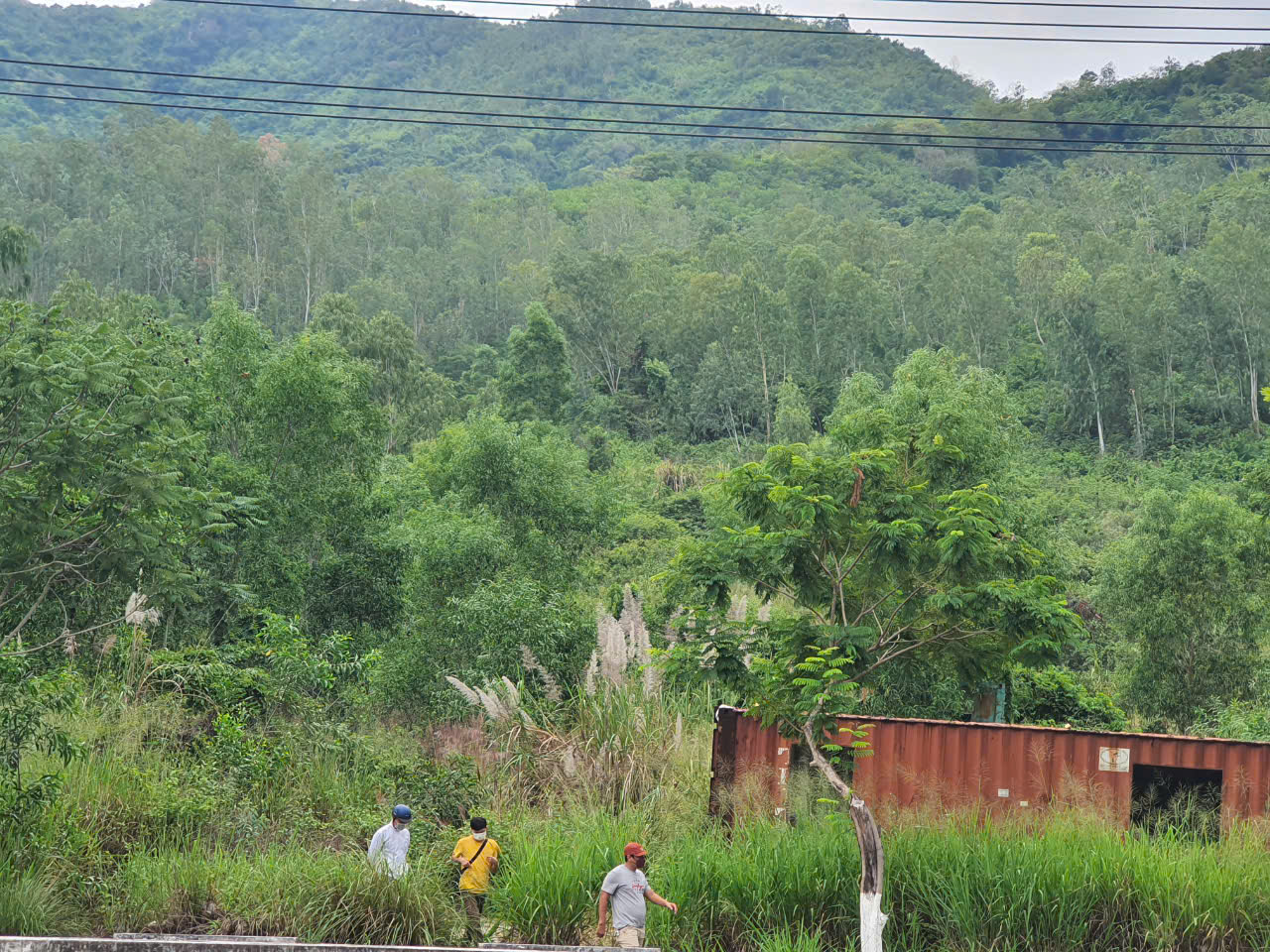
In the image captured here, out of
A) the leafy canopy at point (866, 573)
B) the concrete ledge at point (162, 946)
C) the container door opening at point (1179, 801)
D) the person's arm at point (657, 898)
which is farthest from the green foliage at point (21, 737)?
the container door opening at point (1179, 801)

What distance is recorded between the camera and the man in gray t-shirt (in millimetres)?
8625

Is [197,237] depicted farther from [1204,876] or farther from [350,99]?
[350,99]

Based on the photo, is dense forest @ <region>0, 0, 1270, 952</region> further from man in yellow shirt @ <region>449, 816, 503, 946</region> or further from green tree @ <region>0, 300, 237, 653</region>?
man in yellow shirt @ <region>449, 816, 503, 946</region>

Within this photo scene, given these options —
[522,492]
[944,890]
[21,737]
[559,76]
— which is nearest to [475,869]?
[944,890]

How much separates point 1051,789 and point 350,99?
182 m

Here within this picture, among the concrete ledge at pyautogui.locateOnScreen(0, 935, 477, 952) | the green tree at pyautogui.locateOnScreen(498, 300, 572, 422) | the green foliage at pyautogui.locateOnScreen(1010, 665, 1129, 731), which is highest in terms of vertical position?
the green tree at pyautogui.locateOnScreen(498, 300, 572, 422)

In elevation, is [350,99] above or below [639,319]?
above

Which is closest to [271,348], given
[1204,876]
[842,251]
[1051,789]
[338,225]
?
[1051,789]

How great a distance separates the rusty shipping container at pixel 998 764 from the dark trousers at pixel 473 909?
3.13 meters

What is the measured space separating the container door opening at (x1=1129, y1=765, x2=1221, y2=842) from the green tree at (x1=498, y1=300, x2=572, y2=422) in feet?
117

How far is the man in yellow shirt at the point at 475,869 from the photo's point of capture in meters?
9.54

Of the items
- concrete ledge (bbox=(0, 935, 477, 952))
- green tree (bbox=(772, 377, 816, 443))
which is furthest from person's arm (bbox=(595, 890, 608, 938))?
green tree (bbox=(772, 377, 816, 443))

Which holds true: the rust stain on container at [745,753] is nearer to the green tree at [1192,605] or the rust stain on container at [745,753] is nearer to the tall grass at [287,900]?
the tall grass at [287,900]

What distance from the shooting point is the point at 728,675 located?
11.0 meters
